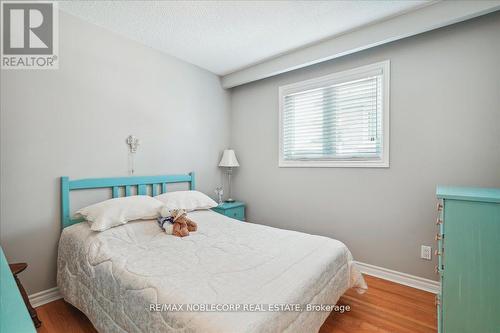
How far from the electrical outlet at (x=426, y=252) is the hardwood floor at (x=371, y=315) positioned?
309mm

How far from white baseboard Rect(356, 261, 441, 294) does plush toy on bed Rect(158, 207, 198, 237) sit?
1.86 meters

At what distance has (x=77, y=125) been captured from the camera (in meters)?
2.17

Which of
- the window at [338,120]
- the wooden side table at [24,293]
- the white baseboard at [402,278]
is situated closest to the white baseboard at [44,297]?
the wooden side table at [24,293]

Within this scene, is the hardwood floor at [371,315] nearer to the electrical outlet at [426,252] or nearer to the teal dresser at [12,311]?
the electrical outlet at [426,252]

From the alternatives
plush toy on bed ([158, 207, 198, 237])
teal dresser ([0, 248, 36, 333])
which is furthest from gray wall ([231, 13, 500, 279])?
teal dresser ([0, 248, 36, 333])

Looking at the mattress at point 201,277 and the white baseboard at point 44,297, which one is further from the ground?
the mattress at point 201,277

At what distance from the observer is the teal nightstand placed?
3.08 metres

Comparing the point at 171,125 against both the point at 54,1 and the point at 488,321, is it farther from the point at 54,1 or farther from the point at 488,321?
the point at 488,321

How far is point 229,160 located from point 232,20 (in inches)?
68.6

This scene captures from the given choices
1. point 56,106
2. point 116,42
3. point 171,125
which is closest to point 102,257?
point 56,106

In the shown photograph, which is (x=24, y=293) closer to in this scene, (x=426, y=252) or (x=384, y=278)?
(x=384, y=278)

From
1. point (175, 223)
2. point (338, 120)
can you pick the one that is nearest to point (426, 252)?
point (338, 120)

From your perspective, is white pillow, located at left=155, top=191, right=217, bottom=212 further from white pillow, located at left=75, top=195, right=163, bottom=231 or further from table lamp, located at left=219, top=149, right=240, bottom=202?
table lamp, located at left=219, top=149, right=240, bottom=202

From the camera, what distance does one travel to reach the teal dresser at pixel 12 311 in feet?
2.17
